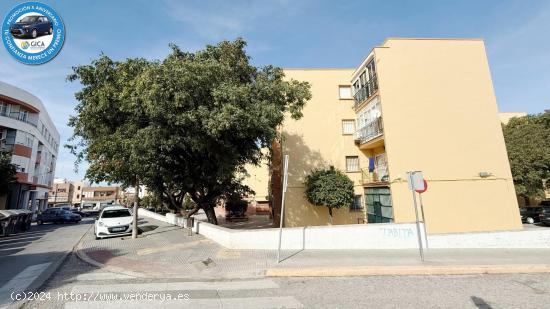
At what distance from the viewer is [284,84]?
13.2 meters

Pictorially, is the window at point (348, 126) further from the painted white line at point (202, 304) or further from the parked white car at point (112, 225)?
the painted white line at point (202, 304)

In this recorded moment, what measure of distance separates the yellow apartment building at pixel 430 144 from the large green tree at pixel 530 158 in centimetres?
1021

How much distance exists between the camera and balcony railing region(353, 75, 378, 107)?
1681cm

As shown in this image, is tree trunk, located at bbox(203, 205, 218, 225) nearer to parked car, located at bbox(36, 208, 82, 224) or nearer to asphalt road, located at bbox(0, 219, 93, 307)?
asphalt road, located at bbox(0, 219, 93, 307)

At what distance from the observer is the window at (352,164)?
1909 centimetres

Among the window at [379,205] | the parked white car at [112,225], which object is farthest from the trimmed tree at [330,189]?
the parked white car at [112,225]

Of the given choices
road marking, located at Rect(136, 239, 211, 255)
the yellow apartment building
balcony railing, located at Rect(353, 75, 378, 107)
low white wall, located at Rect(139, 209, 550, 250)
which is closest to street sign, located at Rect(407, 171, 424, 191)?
low white wall, located at Rect(139, 209, 550, 250)

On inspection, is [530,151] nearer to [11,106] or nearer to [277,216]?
[277,216]

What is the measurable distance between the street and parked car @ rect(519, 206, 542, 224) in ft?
64.3

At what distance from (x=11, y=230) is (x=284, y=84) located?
61.9 ft

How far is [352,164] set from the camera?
19188 mm

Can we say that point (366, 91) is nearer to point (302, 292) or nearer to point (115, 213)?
point (302, 292)

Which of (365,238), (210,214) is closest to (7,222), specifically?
(210,214)

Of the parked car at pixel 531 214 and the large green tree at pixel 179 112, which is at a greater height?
the large green tree at pixel 179 112
